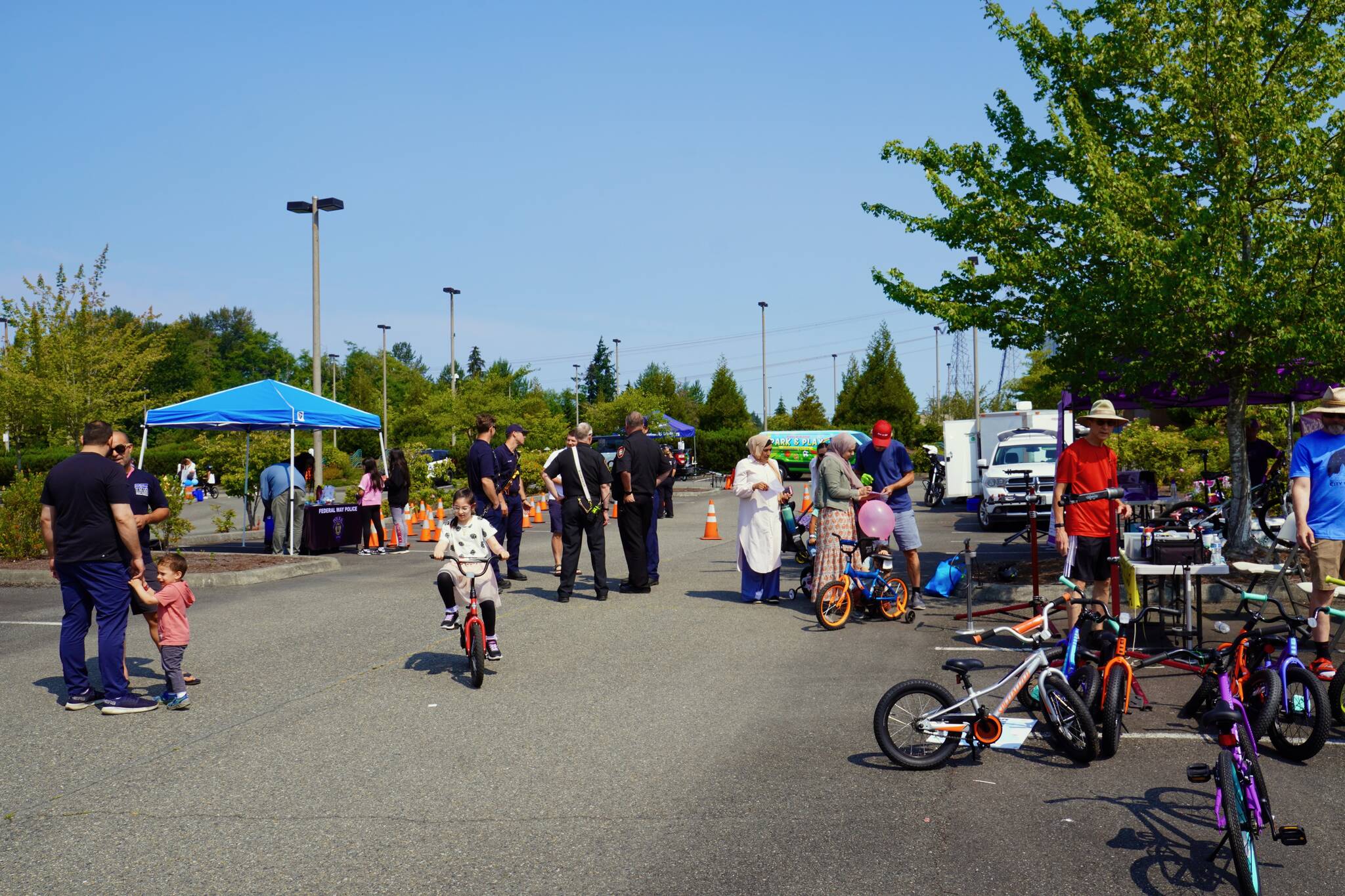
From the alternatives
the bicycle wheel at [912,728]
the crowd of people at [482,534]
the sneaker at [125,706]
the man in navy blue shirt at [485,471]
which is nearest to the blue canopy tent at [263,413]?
the man in navy blue shirt at [485,471]

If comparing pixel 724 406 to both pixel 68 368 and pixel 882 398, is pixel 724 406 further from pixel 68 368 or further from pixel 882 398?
pixel 68 368

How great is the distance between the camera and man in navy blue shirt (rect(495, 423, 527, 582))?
1420cm

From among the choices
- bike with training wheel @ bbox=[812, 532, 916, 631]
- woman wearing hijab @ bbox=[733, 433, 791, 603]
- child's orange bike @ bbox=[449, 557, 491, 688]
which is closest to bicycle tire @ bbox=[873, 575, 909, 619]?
bike with training wheel @ bbox=[812, 532, 916, 631]

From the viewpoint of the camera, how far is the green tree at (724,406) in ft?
208

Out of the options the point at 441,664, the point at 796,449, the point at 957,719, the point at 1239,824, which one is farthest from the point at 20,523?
the point at 796,449

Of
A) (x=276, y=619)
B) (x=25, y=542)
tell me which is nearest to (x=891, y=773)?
(x=276, y=619)

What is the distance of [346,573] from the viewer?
1552 centimetres

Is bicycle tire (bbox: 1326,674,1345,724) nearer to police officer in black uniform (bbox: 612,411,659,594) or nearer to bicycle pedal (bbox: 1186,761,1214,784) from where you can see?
bicycle pedal (bbox: 1186,761,1214,784)

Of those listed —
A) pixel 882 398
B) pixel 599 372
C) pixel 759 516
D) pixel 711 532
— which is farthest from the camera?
pixel 599 372

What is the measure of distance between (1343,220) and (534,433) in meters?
28.6

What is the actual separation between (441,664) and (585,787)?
11.7ft

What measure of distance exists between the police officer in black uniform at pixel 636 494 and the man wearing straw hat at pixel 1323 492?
6.87m

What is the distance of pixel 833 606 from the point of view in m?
10.6

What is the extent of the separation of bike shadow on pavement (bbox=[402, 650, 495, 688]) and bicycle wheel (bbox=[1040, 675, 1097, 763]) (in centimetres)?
415
